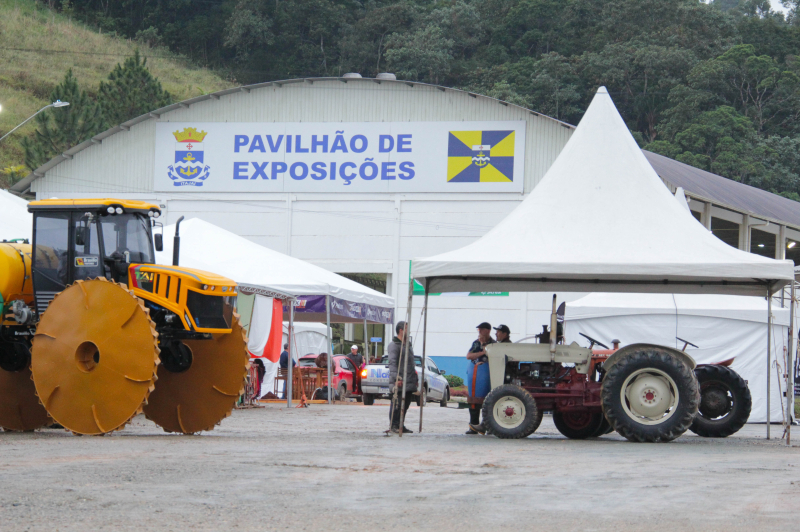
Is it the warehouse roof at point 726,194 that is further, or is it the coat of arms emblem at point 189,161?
the coat of arms emblem at point 189,161

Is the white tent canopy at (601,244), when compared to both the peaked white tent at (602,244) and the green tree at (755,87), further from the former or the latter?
the green tree at (755,87)

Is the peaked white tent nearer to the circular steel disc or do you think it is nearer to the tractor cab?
the tractor cab

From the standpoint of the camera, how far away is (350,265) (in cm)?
3894

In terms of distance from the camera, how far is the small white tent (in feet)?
68.1

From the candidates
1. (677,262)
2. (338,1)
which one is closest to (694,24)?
(338,1)

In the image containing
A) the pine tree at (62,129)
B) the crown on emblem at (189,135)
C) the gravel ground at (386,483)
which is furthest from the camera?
the pine tree at (62,129)

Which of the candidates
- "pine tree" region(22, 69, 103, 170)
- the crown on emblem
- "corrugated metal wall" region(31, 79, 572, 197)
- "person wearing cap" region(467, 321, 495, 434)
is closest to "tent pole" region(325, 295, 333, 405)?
"person wearing cap" region(467, 321, 495, 434)

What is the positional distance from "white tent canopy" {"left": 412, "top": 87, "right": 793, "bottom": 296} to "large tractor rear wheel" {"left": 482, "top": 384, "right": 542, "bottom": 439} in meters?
1.44

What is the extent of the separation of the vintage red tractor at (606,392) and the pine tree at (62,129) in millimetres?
40398

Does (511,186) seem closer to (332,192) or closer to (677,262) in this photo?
(332,192)

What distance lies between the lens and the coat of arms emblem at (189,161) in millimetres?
39750

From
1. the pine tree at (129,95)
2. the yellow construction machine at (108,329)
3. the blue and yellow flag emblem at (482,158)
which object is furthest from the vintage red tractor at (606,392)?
the pine tree at (129,95)

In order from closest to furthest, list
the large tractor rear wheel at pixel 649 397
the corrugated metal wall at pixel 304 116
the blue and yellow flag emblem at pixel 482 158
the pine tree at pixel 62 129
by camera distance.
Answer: the large tractor rear wheel at pixel 649 397, the blue and yellow flag emblem at pixel 482 158, the corrugated metal wall at pixel 304 116, the pine tree at pixel 62 129

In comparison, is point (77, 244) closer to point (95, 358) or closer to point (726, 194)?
point (95, 358)
